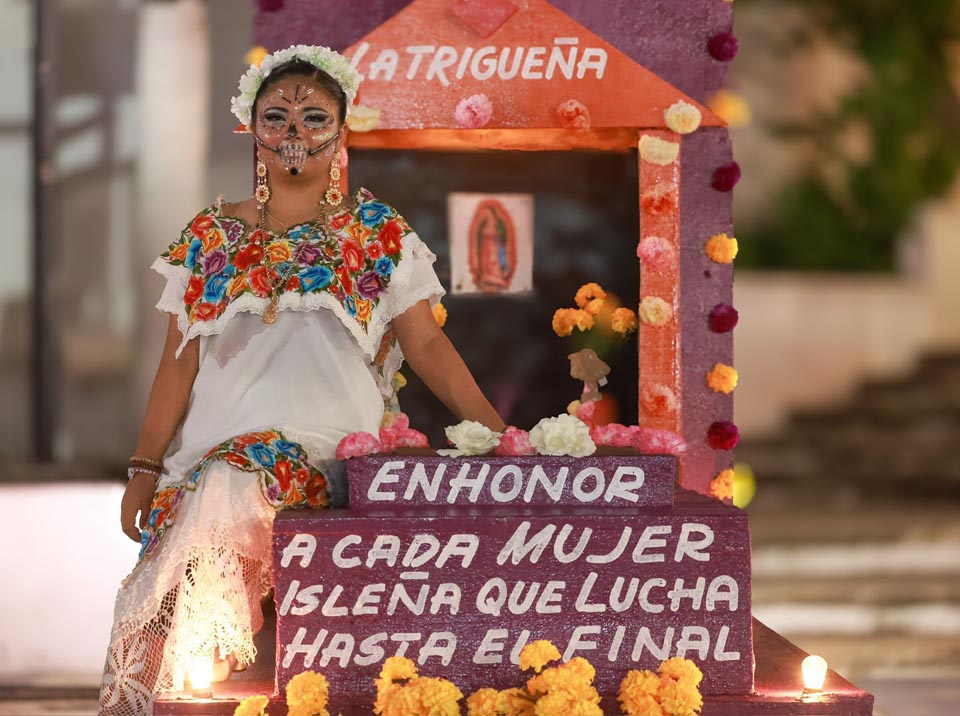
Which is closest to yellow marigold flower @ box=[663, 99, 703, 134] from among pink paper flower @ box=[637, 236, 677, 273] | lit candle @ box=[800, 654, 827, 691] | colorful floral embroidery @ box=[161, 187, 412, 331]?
pink paper flower @ box=[637, 236, 677, 273]

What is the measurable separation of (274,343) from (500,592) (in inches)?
37.6

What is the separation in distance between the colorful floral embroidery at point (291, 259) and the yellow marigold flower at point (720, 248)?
1.46 meters

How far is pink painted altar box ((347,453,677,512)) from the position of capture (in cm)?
314

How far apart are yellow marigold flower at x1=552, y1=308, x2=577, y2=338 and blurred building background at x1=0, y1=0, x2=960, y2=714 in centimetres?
22

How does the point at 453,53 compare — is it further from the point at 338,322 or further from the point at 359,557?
the point at 359,557

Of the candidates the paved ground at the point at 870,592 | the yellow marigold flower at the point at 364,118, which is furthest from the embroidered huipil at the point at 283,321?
the paved ground at the point at 870,592

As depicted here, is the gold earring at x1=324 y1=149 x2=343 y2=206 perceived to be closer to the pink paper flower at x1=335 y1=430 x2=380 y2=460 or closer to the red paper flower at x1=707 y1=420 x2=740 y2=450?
the pink paper flower at x1=335 y1=430 x2=380 y2=460

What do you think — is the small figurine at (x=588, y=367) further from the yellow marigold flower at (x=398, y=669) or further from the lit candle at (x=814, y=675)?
the yellow marigold flower at (x=398, y=669)

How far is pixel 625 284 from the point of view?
516 cm

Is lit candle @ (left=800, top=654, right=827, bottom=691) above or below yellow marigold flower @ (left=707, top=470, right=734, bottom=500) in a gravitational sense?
below

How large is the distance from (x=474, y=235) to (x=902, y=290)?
21.1 ft

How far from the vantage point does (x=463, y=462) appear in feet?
10.3

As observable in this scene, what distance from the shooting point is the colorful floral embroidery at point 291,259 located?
11.5 ft

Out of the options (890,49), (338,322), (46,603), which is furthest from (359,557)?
(890,49)
